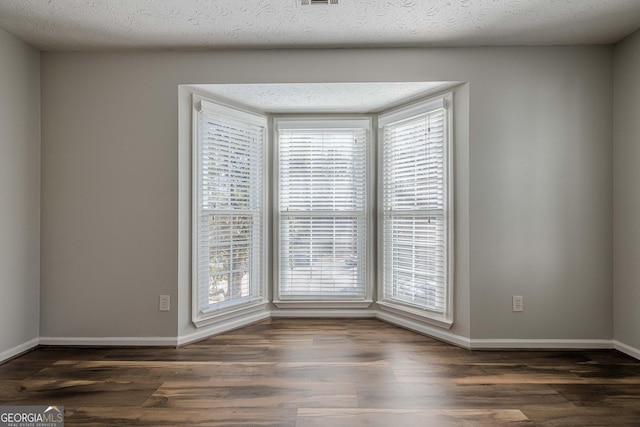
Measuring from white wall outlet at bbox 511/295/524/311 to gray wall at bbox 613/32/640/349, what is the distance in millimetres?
729

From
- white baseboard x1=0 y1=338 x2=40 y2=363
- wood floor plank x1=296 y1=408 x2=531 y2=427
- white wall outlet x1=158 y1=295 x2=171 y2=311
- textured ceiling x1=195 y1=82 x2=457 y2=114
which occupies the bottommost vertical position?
wood floor plank x1=296 y1=408 x2=531 y2=427

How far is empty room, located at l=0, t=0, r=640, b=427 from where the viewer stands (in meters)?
2.53

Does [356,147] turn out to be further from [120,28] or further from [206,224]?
[120,28]

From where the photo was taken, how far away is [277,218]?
3729mm

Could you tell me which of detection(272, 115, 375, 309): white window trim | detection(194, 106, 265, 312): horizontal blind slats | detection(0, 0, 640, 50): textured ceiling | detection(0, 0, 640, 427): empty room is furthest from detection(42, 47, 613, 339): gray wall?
detection(272, 115, 375, 309): white window trim

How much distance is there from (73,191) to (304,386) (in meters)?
2.39

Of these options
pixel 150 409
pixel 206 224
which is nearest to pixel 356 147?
pixel 206 224

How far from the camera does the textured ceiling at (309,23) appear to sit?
237cm

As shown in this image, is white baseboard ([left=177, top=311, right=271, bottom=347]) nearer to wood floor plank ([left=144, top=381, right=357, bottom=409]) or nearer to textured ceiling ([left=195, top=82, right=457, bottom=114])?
wood floor plank ([left=144, top=381, right=357, bottom=409])

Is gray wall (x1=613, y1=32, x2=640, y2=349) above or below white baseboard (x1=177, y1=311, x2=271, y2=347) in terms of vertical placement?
above

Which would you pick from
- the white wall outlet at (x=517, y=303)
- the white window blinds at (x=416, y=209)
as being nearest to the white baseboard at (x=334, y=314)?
the white window blinds at (x=416, y=209)

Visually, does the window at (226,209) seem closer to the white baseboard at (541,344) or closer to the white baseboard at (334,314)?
the white baseboard at (334,314)

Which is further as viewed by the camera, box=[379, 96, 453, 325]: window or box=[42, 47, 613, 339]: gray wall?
box=[379, 96, 453, 325]: window

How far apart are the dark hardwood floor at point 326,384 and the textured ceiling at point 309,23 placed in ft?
7.92
